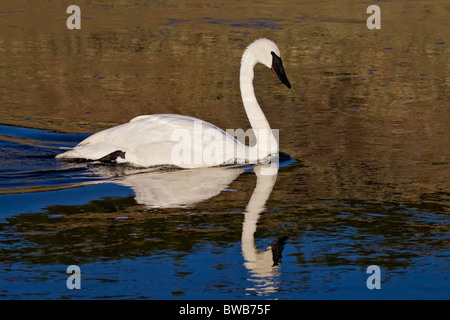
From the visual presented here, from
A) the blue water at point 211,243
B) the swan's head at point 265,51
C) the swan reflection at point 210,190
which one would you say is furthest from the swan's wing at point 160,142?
the swan's head at point 265,51

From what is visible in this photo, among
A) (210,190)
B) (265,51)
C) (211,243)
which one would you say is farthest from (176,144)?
(211,243)

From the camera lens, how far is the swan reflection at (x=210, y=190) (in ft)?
21.3

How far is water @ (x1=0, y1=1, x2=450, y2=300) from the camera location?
6.24 meters

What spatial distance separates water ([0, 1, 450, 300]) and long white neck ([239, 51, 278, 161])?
13.0 inches

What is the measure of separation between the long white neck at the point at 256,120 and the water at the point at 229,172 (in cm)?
33

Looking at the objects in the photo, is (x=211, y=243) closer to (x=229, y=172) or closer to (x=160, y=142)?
(x=229, y=172)

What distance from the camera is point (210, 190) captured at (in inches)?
336

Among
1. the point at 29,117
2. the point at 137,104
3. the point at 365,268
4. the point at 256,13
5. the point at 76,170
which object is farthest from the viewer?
the point at 256,13

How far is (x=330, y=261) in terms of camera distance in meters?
6.46

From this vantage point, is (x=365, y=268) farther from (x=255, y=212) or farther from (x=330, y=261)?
(x=255, y=212)

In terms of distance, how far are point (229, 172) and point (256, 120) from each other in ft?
3.19

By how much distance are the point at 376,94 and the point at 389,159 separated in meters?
3.61

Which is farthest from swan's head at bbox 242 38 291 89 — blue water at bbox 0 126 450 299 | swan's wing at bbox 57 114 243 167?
blue water at bbox 0 126 450 299

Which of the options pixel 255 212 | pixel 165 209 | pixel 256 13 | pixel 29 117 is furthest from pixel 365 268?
pixel 256 13
